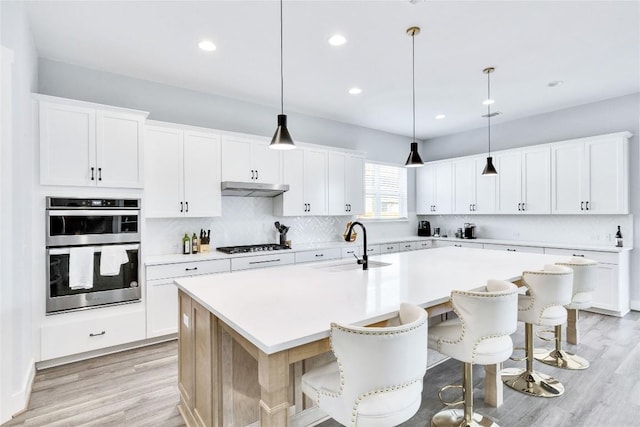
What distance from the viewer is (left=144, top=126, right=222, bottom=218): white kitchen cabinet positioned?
370 centimetres

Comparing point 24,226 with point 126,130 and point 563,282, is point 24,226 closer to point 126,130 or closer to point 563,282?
point 126,130

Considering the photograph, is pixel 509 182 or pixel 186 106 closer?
pixel 186 106

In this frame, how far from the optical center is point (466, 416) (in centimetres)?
206

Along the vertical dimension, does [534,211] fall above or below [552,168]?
below

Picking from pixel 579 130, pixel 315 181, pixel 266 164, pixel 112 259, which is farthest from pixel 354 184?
pixel 112 259

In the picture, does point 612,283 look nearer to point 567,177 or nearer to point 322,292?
point 567,177

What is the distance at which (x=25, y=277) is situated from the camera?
2613 mm

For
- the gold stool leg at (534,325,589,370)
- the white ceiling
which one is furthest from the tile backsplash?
the gold stool leg at (534,325,589,370)

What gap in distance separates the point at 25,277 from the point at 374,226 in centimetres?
505

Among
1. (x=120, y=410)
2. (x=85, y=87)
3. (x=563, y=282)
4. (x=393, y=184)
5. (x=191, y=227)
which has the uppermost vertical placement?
(x=85, y=87)

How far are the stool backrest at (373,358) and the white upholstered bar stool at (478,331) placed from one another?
63cm

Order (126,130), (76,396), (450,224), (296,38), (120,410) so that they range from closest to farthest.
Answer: (120,410)
(76,396)
(296,38)
(126,130)
(450,224)

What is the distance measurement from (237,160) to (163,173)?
0.92 meters

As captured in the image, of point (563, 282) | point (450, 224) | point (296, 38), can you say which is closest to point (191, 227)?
point (296, 38)
